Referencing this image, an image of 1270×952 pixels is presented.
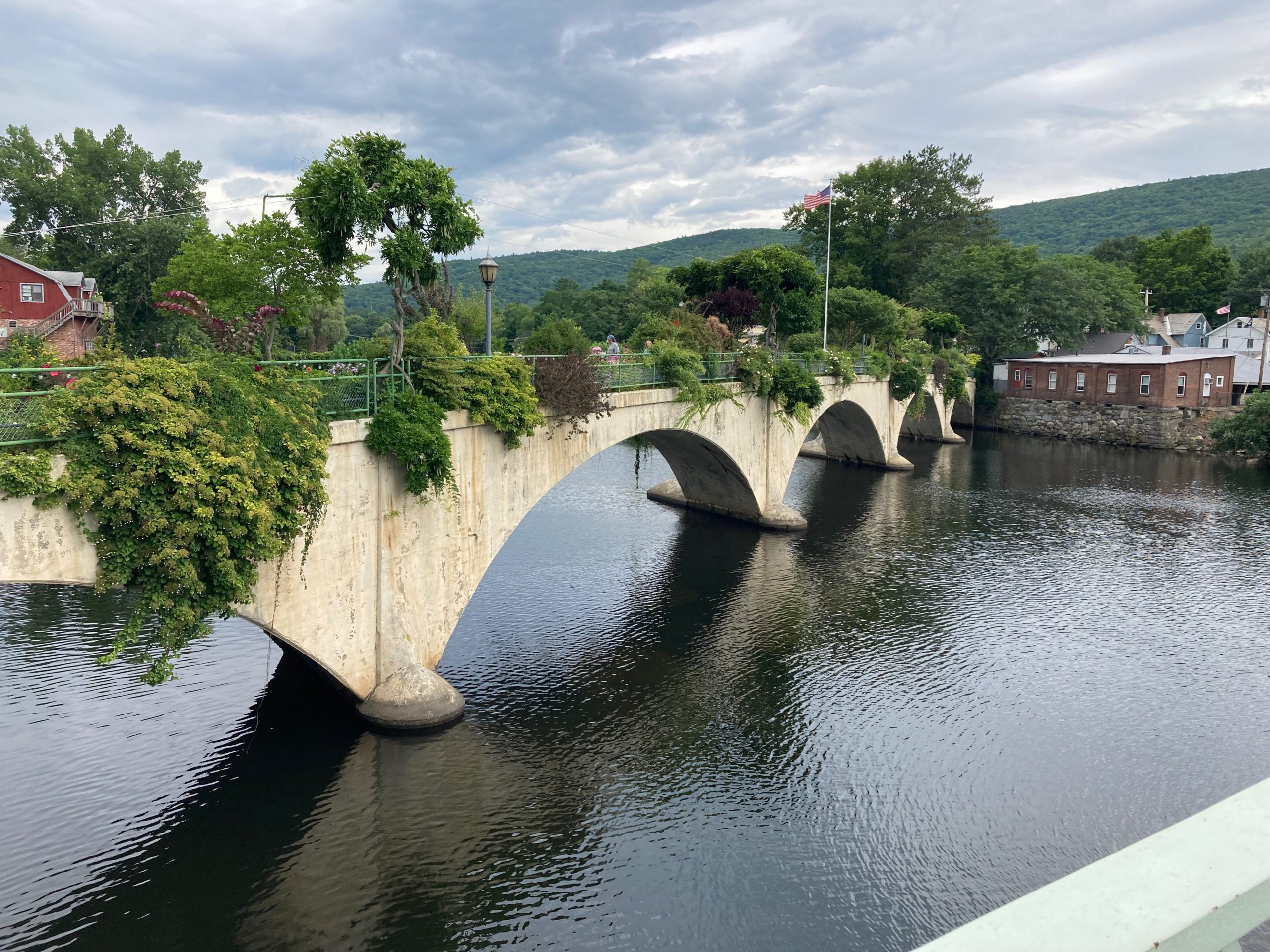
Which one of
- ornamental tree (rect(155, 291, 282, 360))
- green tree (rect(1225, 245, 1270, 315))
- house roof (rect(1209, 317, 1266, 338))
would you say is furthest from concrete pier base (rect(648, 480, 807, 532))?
green tree (rect(1225, 245, 1270, 315))

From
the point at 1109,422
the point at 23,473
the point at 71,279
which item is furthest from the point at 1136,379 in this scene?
the point at 71,279

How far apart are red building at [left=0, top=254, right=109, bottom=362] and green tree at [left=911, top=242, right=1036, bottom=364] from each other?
64237mm

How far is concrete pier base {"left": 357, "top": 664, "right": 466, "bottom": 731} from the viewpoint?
17016 millimetres

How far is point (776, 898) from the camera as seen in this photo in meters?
13.0

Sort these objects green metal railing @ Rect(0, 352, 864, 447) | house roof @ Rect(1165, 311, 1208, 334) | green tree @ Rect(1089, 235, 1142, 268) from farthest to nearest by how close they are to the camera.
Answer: green tree @ Rect(1089, 235, 1142, 268) < house roof @ Rect(1165, 311, 1208, 334) < green metal railing @ Rect(0, 352, 864, 447)

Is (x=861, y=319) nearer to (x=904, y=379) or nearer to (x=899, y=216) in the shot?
(x=904, y=379)

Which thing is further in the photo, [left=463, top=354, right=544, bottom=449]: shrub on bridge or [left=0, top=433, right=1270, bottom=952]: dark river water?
[left=463, top=354, right=544, bottom=449]: shrub on bridge

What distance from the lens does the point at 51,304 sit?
49.6 m

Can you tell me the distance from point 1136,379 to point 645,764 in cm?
6299

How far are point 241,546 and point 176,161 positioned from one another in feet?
234

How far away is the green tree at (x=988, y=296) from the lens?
73000mm

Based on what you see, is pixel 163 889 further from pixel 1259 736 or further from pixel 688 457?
pixel 688 457

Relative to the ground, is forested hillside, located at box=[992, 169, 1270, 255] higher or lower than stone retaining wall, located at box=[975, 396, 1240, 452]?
higher

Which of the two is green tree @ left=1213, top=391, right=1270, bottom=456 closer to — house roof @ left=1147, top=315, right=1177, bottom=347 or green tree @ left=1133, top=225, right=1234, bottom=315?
house roof @ left=1147, top=315, right=1177, bottom=347
